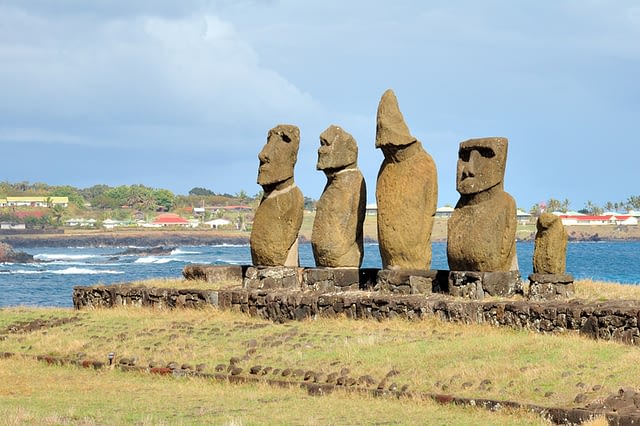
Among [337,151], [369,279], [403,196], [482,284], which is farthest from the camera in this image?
[337,151]

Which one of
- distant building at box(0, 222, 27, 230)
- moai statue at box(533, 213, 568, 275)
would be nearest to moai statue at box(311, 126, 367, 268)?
moai statue at box(533, 213, 568, 275)

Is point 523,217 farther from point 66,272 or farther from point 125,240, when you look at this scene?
point 66,272

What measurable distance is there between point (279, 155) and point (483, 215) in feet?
17.8

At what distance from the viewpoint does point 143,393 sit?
50.5 ft

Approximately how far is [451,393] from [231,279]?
1137 cm

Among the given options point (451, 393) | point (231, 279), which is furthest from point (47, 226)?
point (451, 393)

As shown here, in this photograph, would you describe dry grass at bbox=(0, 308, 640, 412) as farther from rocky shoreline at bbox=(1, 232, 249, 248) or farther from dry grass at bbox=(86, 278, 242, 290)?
rocky shoreline at bbox=(1, 232, 249, 248)

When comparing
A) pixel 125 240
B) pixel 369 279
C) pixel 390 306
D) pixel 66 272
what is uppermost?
pixel 369 279

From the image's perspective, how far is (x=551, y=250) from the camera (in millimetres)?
19266

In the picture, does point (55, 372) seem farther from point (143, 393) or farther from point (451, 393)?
point (451, 393)

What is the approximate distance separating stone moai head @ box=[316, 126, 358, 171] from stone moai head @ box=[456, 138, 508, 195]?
312 centimetres

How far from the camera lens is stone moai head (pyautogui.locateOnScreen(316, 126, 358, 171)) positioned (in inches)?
890

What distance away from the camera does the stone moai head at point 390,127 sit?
2133 centimetres

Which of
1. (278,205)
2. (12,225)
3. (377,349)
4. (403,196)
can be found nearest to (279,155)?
(278,205)
